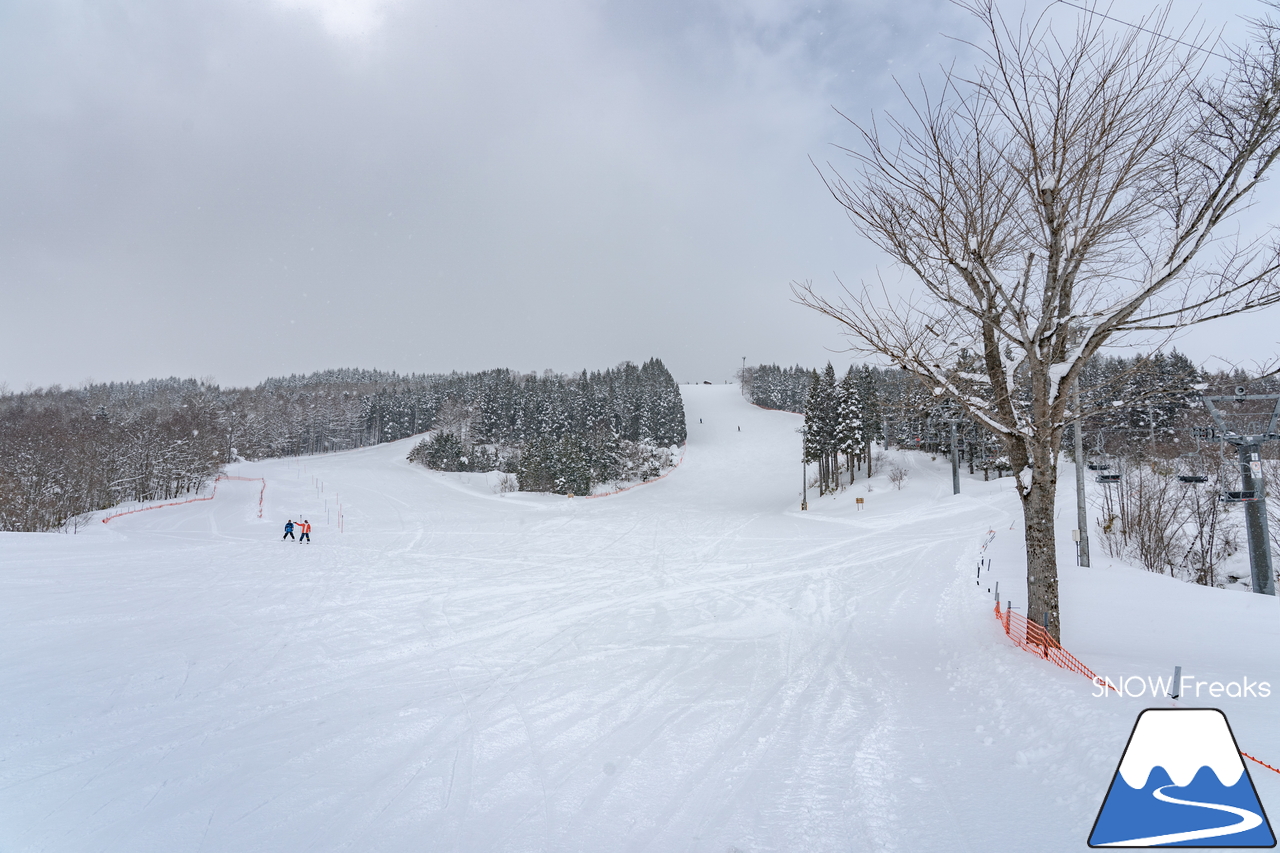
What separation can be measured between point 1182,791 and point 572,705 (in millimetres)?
5293

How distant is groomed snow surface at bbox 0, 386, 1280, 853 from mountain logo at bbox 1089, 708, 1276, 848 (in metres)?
0.48

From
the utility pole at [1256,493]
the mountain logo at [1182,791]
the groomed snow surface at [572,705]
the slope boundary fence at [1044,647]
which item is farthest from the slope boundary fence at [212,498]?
the utility pole at [1256,493]

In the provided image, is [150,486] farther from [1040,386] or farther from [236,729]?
[1040,386]

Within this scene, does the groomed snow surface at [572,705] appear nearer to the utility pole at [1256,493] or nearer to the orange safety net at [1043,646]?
the orange safety net at [1043,646]

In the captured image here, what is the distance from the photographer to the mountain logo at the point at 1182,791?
2672mm

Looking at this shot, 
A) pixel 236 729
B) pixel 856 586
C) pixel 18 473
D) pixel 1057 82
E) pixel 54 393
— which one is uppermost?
pixel 54 393

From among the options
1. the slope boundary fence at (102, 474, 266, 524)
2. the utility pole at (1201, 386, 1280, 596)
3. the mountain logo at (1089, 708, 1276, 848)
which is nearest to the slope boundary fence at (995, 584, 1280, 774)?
the mountain logo at (1089, 708, 1276, 848)

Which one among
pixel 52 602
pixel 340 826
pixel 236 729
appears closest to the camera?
pixel 340 826

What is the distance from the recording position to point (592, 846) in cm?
371

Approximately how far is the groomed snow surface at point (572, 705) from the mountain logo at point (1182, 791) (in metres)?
0.48

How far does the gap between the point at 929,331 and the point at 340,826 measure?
7.36 metres

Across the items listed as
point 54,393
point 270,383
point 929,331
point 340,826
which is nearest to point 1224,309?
point 929,331

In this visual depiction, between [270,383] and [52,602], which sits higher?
[270,383]

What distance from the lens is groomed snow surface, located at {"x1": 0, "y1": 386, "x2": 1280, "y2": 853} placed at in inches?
155
